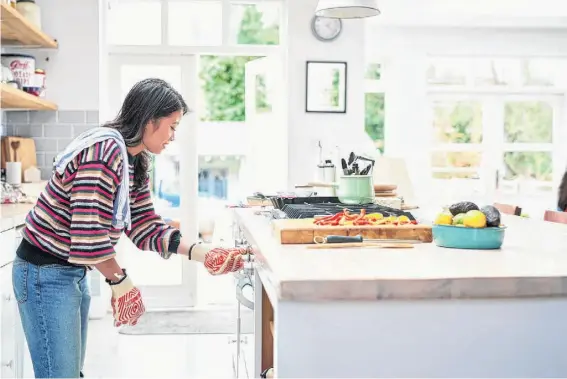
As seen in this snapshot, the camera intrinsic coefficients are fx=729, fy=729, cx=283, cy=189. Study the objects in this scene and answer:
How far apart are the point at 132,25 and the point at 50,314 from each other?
4.15 metres

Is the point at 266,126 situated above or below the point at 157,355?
above

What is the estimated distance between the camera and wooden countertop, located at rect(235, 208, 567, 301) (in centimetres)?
150

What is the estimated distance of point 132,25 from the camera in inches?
227

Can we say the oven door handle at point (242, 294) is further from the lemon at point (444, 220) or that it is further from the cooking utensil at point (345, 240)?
the lemon at point (444, 220)

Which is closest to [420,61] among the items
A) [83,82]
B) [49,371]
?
[83,82]

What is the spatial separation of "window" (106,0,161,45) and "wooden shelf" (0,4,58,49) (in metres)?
0.63

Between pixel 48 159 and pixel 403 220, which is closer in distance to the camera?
pixel 403 220

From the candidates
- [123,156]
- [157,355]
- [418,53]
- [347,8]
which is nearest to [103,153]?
[123,156]

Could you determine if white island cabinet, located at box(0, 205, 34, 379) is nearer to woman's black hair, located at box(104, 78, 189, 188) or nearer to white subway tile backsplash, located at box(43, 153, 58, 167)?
woman's black hair, located at box(104, 78, 189, 188)

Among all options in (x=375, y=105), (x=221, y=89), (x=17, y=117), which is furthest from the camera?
(x=221, y=89)

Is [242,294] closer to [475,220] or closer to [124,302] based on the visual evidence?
[124,302]

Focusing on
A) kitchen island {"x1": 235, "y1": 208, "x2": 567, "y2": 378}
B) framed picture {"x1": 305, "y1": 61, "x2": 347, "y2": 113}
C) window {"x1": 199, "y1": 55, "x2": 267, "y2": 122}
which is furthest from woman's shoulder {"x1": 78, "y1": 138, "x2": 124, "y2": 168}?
window {"x1": 199, "y1": 55, "x2": 267, "y2": 122}

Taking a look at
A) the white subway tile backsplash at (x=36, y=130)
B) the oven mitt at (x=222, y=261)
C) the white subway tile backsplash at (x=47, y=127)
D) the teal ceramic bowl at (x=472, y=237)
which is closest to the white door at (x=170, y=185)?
the white subway tile backsplash at (x=47, y=127)

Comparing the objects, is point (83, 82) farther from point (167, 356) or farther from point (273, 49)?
point (167, 356)
